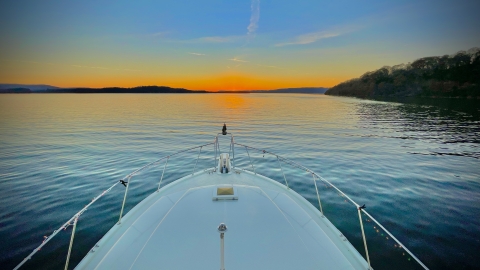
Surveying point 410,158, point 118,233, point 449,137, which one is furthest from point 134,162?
point 449,137

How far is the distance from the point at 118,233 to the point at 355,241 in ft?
20.1

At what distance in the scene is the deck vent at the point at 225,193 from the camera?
536 cm

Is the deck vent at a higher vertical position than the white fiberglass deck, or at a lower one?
higher

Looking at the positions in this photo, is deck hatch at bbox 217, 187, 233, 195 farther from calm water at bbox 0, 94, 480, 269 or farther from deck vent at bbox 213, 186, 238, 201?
calm water at bbox 0, 94, 480, 269

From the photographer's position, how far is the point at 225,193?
552cm

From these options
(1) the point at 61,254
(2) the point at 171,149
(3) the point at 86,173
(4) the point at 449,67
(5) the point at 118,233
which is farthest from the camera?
(4) the point at 449,67

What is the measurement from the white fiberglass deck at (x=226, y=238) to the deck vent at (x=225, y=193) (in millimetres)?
92

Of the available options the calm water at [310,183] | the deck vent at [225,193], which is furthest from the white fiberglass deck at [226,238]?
the calm water at [310,183]

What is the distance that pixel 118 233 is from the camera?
489 cm

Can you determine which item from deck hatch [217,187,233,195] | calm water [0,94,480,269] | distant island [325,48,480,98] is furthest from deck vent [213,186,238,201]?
distant island [325,48,480,98]

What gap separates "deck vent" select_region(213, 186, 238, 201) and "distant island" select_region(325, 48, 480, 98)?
126941 mm

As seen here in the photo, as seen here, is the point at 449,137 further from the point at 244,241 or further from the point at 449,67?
the point at 449,67

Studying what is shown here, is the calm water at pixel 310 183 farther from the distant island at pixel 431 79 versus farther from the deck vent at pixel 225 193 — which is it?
the distant island at pixel 431 79

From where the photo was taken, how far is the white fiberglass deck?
12.5ft
